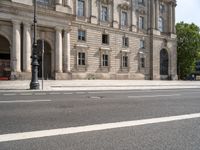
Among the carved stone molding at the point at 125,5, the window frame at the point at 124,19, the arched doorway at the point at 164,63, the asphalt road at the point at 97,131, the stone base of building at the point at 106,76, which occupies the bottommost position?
the asphalt road at the point at 97,131

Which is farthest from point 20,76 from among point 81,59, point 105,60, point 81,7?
point 105,60

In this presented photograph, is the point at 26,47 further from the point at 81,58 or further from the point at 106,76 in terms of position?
the point at 106,76

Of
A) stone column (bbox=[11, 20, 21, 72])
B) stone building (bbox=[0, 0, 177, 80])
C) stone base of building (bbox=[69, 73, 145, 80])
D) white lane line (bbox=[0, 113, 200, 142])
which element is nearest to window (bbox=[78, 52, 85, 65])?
stone building (bbox=[0, 0, 177, 80])

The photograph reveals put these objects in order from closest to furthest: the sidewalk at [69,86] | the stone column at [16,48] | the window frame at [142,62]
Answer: the sidewalk at [69,86]
the stone column at [16,48]
the window frame at [142,62]

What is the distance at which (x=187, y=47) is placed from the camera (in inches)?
2569

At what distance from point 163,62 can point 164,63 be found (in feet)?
1.32

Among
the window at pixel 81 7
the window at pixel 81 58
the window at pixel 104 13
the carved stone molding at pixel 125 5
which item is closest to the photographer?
the window at pixel 81 58

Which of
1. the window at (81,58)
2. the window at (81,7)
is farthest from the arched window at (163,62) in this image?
the window at (81,7)

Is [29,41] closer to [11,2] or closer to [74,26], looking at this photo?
[11,2]

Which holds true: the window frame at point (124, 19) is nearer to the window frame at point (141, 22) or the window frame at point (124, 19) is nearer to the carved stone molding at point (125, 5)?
the carved stone molding at point (125, 5)

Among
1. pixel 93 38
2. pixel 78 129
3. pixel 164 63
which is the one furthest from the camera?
pixel 164 63

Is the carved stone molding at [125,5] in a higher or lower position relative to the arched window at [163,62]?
higher

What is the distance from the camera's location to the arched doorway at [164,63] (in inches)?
2010

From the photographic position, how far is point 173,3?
176 ft
